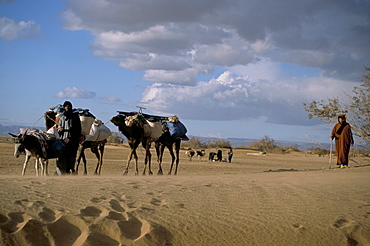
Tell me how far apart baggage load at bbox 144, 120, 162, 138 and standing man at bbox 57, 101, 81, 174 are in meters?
4.33

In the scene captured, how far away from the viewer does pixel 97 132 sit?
51.8 feet

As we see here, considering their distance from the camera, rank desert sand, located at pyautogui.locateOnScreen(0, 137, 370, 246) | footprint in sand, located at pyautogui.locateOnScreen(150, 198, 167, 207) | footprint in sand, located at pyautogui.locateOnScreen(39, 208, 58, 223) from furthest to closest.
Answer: footprint in sand, located at pyautogui.locateOnScreen(150, 198, 167, 207), footprint in sand, located at pyautogui.locateOnScreen(39, 208, 58, 223), desert sand, located at pyautogui.locateOnScreen(0, 137, 370, 246)

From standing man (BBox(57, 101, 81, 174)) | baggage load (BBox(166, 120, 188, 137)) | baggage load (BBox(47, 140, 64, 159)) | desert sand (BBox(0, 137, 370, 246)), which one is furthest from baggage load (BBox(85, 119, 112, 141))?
desert sand (BBox(0, 137, 370, 246))

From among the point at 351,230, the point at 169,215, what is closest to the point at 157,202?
the point at 169,215

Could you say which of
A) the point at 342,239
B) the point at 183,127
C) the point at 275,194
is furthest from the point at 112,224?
the point at 183,127

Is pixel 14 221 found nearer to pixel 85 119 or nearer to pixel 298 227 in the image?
pixel 298 227

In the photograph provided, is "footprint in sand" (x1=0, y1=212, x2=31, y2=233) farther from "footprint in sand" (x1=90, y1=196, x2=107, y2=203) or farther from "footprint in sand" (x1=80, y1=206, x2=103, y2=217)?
"footprint in sand" (x1=90, y1=196, x2=107, y2=203)

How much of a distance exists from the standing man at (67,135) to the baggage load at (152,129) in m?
4.33

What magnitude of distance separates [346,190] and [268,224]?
13.9 ft

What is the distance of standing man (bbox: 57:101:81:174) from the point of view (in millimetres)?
12391

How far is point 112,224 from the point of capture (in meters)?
5.70

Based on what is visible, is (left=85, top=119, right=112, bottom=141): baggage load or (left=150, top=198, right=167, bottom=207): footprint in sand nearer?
(left=150, top=198, right=167, bottom=207): footprint in sand

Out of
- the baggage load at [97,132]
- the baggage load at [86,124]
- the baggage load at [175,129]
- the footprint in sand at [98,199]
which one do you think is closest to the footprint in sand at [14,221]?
the footprint in sand at [98,199]

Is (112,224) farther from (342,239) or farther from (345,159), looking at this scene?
(345,159)
